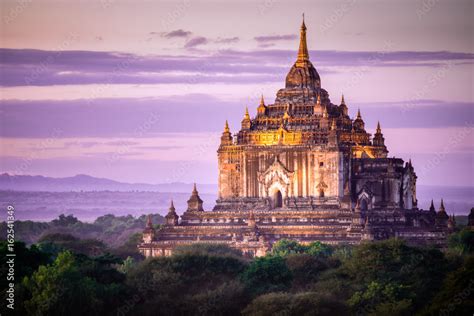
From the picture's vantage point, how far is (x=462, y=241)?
108500 mm

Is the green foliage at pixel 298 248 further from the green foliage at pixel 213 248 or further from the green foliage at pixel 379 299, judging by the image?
the green foliage at pixel 379 299

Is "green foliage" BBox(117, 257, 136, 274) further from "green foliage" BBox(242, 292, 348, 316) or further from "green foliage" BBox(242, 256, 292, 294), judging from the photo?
"green foliage" BBox(242, 292, 348, 316)

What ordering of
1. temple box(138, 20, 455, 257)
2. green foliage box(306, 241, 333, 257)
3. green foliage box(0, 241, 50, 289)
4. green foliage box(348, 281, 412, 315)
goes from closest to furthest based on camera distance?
A: green foliage box(348, 281, 412, 315)
green foliage box(0, 241, 50, 289)
green foliage box(306, 241, 333, 257)
temple box(138, 20, 455, 257)

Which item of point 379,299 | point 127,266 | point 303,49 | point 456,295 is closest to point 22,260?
point 127,266

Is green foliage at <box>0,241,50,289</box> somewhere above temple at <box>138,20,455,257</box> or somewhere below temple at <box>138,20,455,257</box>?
below

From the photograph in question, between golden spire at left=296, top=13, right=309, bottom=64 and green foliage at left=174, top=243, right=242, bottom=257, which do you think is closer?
green foliage at left=174, top=243, right=242, bottom=257

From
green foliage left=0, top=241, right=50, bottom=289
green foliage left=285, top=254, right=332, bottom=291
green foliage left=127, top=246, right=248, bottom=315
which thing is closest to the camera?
green foliage left=127, top=246, right=248, bottom=315

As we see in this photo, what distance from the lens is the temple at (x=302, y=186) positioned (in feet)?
377

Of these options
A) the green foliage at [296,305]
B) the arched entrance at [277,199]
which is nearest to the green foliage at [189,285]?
the green foliage at [296,305]

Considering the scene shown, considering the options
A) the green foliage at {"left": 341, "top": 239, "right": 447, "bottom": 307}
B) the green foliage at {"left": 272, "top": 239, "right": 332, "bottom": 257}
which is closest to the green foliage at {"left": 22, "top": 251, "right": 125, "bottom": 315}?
the green foliage at {"left": 341, "top": 239, "right": 447, "bottom": 307}

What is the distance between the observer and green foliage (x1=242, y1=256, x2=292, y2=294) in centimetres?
8944

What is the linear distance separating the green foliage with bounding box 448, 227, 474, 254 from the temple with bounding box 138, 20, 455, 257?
2195mm

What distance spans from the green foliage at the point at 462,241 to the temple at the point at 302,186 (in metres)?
2.19

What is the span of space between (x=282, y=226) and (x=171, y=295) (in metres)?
28.8
